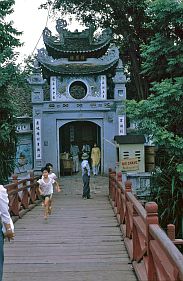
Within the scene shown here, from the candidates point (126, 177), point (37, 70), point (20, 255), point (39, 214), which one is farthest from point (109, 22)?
point (20, 255)

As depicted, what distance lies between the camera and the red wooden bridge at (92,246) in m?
3.98

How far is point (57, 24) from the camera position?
70.3ft

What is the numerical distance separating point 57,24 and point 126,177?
1054 centimetres

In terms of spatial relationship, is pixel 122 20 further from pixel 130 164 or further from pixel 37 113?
pixel 130 164

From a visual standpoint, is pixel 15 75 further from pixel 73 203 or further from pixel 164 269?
pixel 164 269

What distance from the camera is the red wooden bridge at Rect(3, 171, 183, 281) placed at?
157 inches

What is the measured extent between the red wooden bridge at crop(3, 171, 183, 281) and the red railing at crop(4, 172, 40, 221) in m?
0.02

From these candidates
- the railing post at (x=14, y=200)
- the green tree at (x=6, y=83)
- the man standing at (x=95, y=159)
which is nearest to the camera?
the railing post at (x=14, y=200)

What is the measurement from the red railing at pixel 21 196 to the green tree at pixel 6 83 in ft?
3.46

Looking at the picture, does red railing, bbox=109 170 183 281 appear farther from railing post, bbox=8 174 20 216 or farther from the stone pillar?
the stone pillar

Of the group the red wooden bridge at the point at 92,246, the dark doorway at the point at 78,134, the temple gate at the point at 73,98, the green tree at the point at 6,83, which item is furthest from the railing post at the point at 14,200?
the dark doorway at the point at 78,134

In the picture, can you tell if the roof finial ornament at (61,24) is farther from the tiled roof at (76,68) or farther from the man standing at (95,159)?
the man standing at (95,159)

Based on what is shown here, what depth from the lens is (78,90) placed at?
23641 millimetres

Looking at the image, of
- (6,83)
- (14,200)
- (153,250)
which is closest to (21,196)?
(14,200)
